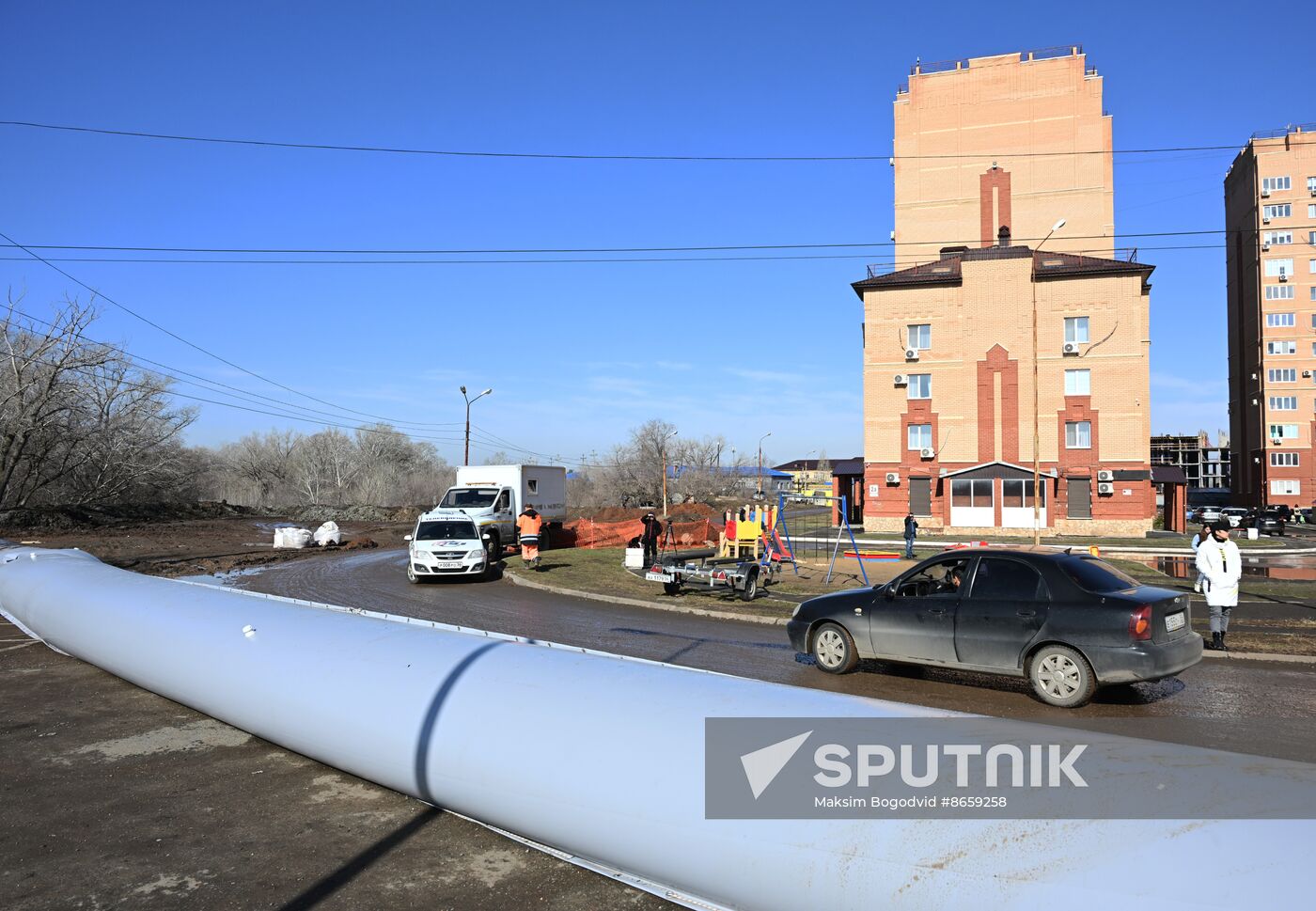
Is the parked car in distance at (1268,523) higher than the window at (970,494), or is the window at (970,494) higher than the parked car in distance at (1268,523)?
the window at (970,494)

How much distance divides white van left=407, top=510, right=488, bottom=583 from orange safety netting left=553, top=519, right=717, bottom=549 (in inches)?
434

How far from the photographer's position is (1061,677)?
8.55 m

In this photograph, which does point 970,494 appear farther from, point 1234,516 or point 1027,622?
point 1027,622

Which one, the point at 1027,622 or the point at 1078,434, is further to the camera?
the point at 1078,434

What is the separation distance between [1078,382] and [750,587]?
1315 inches

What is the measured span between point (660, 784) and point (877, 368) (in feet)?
149

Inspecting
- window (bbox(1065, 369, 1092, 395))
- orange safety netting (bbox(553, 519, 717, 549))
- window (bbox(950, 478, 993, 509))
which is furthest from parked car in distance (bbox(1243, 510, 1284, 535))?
orange safety netting (bbox(553, 519, 717, 549))

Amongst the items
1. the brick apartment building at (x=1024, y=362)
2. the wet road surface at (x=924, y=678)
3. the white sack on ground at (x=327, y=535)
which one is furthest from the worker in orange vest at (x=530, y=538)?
the brick apartment building at (x=1024, y=362)

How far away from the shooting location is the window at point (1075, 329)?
144 ft

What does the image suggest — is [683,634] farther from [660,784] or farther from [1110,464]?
[1110,464]

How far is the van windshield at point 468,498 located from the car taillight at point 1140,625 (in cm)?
2268

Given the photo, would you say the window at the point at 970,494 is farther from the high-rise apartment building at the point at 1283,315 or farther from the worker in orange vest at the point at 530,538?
the high-rise apartment building at the point at 1283,315

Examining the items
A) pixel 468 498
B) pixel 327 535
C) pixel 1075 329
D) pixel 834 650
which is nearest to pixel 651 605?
pixel 834 650

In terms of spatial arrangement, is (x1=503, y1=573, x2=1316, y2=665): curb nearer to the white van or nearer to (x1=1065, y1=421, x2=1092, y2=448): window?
the white van
